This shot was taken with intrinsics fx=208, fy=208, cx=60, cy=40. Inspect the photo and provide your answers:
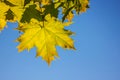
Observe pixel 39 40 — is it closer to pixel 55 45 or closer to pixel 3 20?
pixel 55 45

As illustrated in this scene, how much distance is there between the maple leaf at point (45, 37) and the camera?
1.69 m

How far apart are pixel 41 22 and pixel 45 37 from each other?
177 millimetres

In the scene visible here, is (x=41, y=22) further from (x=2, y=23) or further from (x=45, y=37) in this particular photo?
(x=2, y=23)

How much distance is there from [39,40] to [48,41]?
0.27 feet

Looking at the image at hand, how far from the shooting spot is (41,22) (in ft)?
5.42

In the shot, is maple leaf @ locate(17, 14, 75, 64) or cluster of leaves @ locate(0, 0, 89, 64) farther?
maple leaf @ locate(17, 14, 75, 64)

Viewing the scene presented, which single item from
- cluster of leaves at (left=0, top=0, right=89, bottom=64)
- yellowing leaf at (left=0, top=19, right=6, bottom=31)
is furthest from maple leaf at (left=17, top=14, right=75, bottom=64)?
yellowing leaf at (left=0, top=19, right=6, bottom=31)

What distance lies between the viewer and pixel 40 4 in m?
1.63

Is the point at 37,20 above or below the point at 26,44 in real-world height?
above

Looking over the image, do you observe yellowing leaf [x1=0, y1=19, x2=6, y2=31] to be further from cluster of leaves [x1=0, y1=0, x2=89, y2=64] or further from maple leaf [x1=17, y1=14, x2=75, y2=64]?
maple leaf [x1=17, y1=14, x2=75, y2=64]

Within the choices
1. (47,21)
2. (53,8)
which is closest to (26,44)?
(47,21)

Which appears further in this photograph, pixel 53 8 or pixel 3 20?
pixel 3 20

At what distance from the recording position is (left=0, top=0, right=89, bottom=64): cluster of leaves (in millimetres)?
1574

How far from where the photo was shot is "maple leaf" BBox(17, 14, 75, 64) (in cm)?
169
